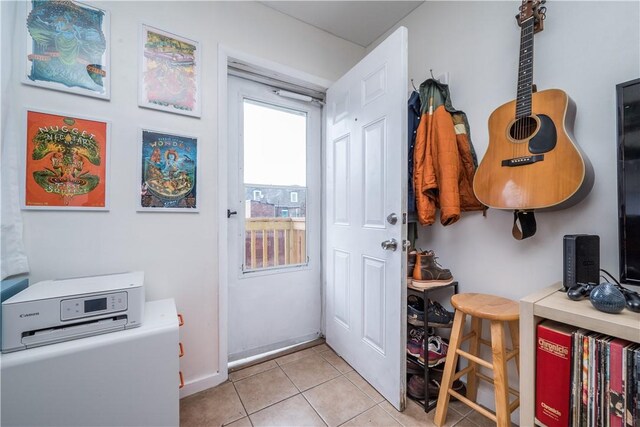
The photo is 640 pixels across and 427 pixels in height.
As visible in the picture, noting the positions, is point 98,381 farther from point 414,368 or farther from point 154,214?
point 414,368

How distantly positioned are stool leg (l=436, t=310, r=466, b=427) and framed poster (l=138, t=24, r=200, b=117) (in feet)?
5.99

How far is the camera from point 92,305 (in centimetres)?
99

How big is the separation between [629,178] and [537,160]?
0.90 ft

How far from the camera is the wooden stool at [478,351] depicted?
1.08m

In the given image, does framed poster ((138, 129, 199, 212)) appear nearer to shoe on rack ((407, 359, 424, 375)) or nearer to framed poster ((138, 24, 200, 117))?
framed poster ((138, 24, 200, 117))

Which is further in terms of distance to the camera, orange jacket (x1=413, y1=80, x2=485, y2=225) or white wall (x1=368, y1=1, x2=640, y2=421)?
orange jacket (x1=413, y1=80, x2=485, y2=225)

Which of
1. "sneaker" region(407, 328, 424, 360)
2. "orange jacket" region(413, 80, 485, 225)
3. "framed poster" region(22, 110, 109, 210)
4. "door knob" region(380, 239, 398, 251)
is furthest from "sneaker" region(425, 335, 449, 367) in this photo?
"framed poster" region(22, 110, 109, 210)

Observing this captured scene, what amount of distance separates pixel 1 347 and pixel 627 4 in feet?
8.51

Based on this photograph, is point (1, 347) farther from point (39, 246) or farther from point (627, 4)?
point (627, 4)

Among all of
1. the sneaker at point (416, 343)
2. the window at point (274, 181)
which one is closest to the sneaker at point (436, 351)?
the sneaker at point (416, 343)

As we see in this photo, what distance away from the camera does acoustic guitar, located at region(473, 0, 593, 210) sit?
996 mm

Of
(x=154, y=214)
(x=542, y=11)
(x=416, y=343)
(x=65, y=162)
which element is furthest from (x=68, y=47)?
(x=416, y=343)

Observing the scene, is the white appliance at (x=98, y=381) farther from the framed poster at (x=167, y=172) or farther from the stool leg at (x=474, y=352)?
the stool leg at (x=474, y=352)

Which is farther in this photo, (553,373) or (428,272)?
(428,272)
